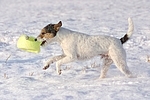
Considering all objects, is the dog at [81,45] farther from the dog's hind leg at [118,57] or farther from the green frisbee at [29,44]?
the green frisbee at [29,44]

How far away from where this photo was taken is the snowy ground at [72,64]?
5.18 metres

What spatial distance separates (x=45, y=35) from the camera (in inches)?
235

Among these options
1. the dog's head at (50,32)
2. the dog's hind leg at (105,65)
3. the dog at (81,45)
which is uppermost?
the dog's head at (50,32)

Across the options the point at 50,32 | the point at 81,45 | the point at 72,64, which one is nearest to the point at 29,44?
the point at 50,32

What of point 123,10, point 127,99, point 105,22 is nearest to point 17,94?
point 127,99

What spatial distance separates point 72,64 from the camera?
23.7 ft

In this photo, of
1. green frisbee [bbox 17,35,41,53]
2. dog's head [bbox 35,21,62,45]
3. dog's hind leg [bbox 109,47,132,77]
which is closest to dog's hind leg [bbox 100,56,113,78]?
dog's hind leg [bbox 109,47,132,77]

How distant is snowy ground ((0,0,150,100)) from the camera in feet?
17.0

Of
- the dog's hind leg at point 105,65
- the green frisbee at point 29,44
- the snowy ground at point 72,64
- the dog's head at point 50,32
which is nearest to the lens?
the snowy ground at point 72,64

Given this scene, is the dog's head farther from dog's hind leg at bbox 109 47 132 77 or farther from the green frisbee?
dog's hind leg at bbox 109 47 132 77

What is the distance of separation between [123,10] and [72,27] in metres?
4.25

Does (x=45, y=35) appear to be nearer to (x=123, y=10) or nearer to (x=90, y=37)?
(x=90, y=37)

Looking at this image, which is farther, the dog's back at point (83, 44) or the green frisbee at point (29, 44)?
the green frisbee at point (29, 44)

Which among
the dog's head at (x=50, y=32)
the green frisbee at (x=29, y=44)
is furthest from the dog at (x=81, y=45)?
the green frisbee at (x=29, y=44)
